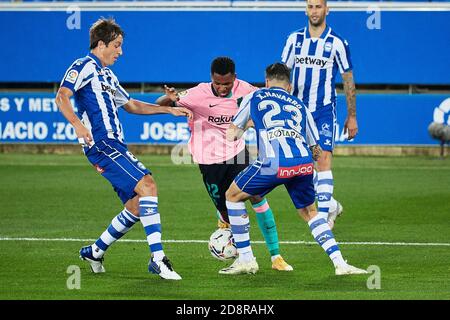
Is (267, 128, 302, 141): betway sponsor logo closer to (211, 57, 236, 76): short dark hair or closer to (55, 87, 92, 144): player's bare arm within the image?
(211, 57, 236, 76): short dark hair

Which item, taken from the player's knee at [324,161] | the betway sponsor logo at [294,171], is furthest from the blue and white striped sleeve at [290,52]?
the betway sponsor logo at [294,171]

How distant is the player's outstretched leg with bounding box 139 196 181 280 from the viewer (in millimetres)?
8914

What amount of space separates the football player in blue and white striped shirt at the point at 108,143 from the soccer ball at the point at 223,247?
0.71 metres

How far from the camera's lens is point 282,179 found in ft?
29.2

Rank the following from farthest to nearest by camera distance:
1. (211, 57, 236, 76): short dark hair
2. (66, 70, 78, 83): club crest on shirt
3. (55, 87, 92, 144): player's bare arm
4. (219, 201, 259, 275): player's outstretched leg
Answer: (211, 57, 236, 76): short dark hair → (219, 201, 259, 275): player's outstretched leg → (66, 70, 78, 83): club crest on shirt → (55, 87, 92, 144): player's bare arm

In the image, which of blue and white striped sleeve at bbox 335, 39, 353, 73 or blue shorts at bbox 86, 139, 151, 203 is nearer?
blue shorts at bbox 86, 139, 151, 203

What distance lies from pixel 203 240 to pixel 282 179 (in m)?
2.69

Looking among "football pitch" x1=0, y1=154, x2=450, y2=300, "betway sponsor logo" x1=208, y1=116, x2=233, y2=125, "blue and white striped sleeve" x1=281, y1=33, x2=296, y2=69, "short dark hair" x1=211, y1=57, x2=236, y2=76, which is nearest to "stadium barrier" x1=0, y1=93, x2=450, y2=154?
"football pitch" x1=0, y1=154, x2=450, y2=300

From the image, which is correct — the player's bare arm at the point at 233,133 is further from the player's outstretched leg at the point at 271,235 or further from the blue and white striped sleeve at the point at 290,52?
the blue and white striped sleeve at the point at 290,52

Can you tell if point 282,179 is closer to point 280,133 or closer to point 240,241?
point 280,133

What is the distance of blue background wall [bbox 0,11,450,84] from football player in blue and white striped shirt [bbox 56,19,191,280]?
12.7 meters

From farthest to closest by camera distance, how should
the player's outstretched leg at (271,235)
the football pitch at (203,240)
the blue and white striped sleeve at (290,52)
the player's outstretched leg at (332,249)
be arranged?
the blue and white striped sleeve at (290,52)
the player's outstretched leg at (271,235)
the player's outstretched leg at (332,249)
the football pitch at (203,240)

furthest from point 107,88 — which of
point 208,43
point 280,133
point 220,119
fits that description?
point 208,43

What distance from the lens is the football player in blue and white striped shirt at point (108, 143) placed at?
9039 mm
